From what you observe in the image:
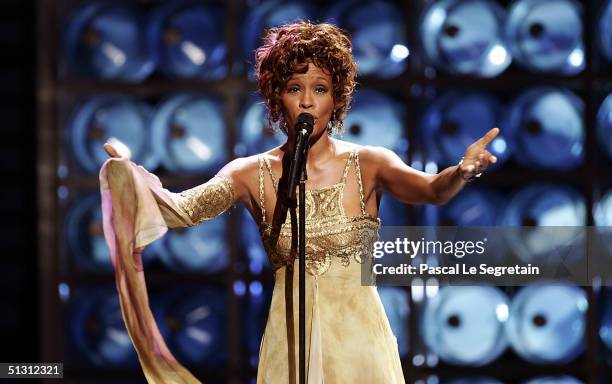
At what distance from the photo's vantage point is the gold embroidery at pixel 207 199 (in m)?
2.24

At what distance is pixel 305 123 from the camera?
2.02 m

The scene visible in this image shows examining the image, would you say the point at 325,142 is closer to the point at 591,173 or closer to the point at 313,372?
the point at 313,372

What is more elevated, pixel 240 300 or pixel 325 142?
pixel 325 142

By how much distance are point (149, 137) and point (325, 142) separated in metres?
1.40

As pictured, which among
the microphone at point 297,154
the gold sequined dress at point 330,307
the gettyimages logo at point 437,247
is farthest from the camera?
the gettyimages logo at point 437,247

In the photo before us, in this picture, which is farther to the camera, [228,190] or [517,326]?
[517,326]

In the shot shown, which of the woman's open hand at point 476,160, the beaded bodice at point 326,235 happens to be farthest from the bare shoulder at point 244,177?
the woman's open hand at point 476,160

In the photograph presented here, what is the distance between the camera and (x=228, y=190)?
2.26 metres

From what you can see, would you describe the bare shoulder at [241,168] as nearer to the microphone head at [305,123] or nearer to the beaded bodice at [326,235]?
the beaded bodice at [326,235]

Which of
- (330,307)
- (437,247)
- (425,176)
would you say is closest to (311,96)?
(425,176)

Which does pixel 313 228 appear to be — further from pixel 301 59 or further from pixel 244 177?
pixel 301 59

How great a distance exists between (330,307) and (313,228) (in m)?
0.17

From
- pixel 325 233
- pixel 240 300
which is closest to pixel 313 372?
pixel 325 233

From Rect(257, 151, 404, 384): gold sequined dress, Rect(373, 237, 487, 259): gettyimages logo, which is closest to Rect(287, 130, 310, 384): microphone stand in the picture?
Rect(257, 151, 404, 384): gold sequined dress
